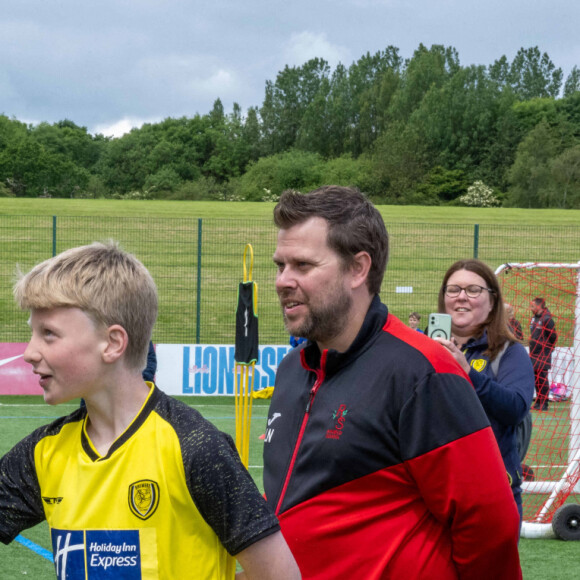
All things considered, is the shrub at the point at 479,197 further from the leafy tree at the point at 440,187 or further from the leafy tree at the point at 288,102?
the leafy tree at the point at 288,102

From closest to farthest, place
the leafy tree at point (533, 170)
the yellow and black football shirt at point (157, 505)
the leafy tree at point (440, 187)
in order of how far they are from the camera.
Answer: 1. the yellow and black football shirt at point (157, 505)
2. the leafy tree at point (533, 170)
3. the leafy tree at point (440, 187)

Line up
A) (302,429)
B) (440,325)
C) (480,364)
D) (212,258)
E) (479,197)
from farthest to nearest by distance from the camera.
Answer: (479,197)
(212,258)
(480,364)
(440,325)
(302,429)

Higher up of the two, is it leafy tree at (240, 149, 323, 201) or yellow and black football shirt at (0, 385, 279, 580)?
leafy tree at (240, 149, 323, 201)

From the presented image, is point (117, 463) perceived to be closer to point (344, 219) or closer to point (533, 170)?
point (344, 219)

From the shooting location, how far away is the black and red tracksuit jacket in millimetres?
2232

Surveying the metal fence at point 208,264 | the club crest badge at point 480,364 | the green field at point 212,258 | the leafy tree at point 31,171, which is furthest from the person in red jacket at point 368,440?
the leafy tree at point 31,171

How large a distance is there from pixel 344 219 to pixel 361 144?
83833 millimetres

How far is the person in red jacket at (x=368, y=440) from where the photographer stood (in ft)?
7.36

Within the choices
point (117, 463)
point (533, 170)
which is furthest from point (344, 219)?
point (533, 170)

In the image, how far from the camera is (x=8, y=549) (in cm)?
654

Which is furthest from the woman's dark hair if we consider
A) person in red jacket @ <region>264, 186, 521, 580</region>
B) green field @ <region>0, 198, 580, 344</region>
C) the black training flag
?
green field @ <region>0, 198, 580, 344</region>

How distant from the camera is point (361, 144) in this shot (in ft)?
278

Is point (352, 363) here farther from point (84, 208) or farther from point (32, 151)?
point (32, 151)

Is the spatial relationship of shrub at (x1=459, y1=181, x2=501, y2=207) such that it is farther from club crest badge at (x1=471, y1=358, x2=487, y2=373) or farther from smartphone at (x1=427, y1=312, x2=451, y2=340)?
smartphone at (x1=427, y1=312, x2=451, y2=340)
